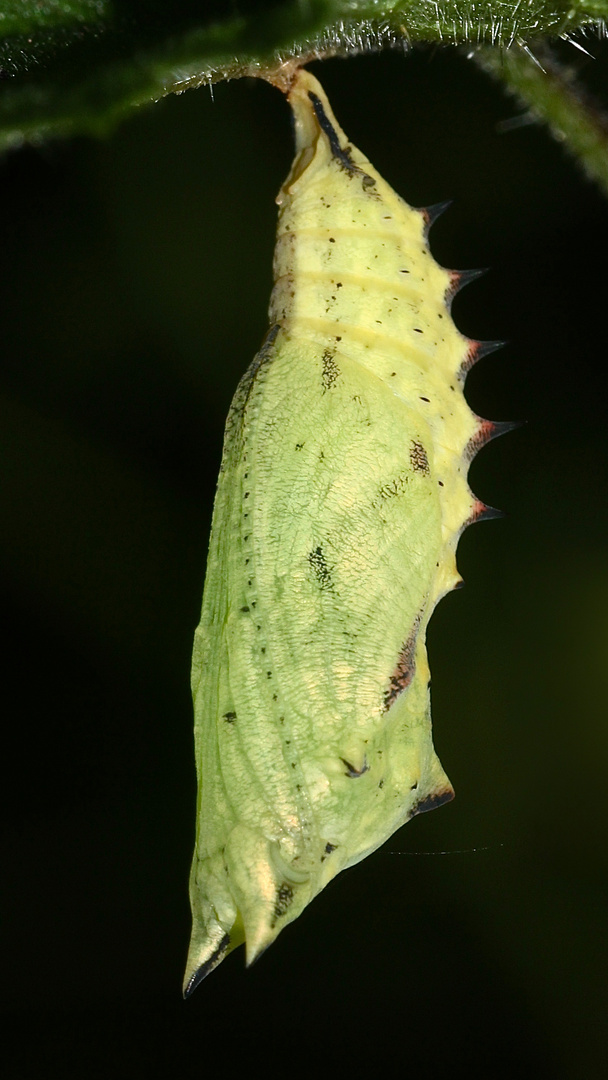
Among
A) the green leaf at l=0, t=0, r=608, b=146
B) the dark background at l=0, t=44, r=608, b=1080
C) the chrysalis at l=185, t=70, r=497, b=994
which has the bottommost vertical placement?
the dark background at l=0, t=44, r=608, b=1080

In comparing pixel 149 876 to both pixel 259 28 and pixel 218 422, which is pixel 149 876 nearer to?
pixel 218 422

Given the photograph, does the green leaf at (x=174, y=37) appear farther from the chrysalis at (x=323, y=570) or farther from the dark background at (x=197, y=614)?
the dark background at (x=197, y=614)

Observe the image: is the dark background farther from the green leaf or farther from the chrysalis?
the green leaf

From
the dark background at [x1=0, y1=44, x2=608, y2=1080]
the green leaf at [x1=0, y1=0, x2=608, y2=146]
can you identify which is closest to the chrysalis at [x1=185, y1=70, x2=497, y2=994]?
the green leaf at [x1=0, y1=0, x2=608, y2=146]

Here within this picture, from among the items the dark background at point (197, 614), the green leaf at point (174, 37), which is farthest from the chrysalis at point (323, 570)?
the dark background at point (197, 614)

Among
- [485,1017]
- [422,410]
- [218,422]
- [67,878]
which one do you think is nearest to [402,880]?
[485,1017]
